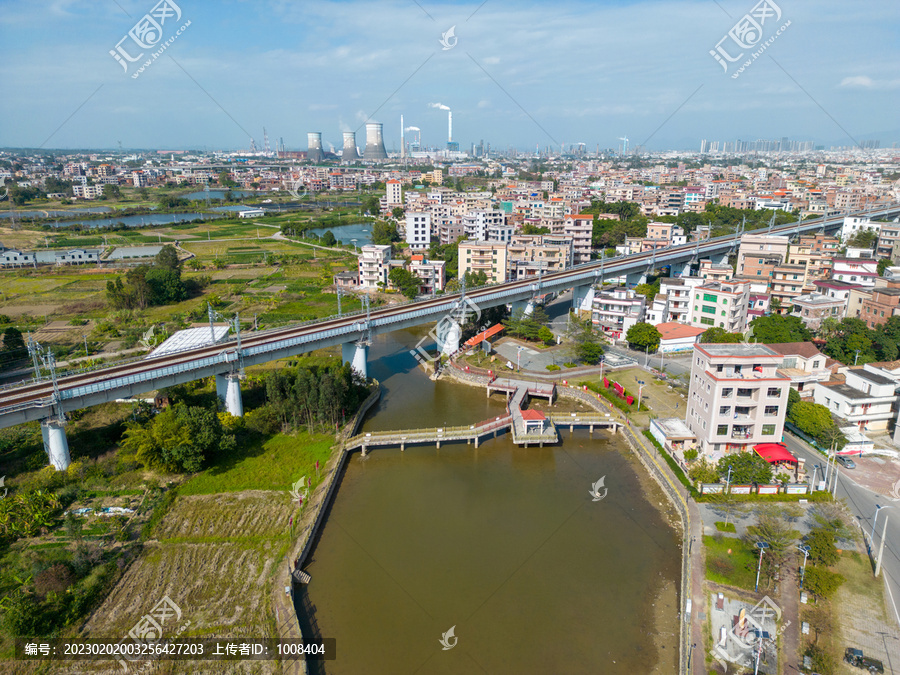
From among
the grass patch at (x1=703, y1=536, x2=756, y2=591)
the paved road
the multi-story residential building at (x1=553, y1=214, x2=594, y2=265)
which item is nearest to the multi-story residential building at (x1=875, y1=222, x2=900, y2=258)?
the multi-story residential building at (x1=553, y1=214, x2=594, y2=265)

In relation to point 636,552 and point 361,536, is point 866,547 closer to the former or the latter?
point 636,552

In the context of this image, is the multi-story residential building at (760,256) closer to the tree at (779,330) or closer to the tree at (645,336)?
the tree at (779,330)

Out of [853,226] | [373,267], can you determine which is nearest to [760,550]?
[373,267]

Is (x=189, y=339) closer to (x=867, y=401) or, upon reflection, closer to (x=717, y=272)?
(x=867, y=401)

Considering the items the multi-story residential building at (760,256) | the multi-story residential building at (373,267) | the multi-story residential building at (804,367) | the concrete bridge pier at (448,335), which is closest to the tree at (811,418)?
the multi-story residential building at (804,367)

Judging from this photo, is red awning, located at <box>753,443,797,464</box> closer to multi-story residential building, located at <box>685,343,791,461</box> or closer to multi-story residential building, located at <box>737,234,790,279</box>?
multi-story residential building, located at <box>685,343,791,461</box>

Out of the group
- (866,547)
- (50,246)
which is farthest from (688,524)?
(50,246)
